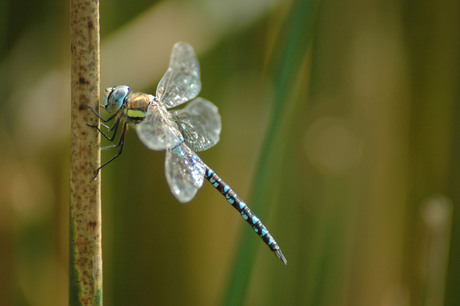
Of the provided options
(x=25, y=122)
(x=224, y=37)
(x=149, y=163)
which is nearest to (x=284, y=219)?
(x=149, y=163)

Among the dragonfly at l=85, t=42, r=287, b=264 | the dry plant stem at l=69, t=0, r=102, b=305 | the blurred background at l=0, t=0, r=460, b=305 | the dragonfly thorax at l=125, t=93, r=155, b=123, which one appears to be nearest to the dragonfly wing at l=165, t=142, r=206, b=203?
the dragonfly at l=85, t=42, r=287, b=264

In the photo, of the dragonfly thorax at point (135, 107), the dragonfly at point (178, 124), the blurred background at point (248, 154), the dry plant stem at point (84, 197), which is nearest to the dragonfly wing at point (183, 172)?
the dragonfly at point (178, 124)

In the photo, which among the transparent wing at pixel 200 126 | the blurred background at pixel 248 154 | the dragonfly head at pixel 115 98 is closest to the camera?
the dragonfly head at pixel 115 98

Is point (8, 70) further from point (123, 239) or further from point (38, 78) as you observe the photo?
point (123, 239)

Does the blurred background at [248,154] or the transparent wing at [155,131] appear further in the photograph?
the blurred background at [248,154]

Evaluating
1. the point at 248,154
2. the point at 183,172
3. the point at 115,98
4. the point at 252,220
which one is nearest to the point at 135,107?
the point at 115,98

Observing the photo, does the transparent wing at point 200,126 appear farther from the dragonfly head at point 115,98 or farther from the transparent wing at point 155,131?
the dragonfly head at point 115,98

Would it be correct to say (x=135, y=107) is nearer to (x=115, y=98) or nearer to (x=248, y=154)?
(x=115, y=98)
